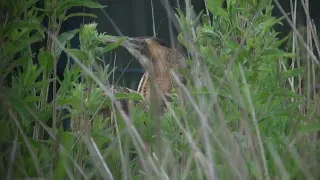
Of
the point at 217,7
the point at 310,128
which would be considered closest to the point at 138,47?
the point at 217,7

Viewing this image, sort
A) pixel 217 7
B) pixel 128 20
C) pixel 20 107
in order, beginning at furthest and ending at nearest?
1. pixel 128 20
2. pixel 217 7
3. pixel 20 107

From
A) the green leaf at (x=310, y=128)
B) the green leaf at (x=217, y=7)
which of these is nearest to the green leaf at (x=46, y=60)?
the green leaf at (x=217, y=7)

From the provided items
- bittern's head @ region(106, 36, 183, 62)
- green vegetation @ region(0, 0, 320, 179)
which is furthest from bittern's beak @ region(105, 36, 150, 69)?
green vegetation @ region(0, 0, 320, 179)

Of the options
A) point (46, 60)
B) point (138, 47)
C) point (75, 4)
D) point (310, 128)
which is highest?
point (75, 4)

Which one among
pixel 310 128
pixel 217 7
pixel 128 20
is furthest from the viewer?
pixel 128 20

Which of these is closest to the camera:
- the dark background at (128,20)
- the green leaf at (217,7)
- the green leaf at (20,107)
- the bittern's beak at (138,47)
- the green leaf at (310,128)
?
the green leaf at (20,107)

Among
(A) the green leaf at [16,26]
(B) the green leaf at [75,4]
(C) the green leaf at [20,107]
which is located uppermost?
(B) the green leaf at [75,4]

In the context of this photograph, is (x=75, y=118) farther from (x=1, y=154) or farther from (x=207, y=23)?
(x=207, y=23)

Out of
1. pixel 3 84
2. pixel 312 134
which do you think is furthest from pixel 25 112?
pixel 312 134

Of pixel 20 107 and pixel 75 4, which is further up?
pixel 75 4

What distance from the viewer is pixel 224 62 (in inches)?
64.7

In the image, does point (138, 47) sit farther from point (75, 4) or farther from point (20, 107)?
point (20, 107)

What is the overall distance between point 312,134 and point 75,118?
624 mm

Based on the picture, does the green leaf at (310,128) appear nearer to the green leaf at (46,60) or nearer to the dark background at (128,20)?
the green leaf at (46,60)
